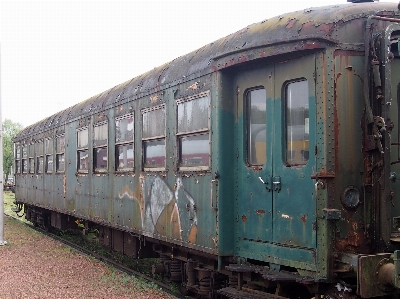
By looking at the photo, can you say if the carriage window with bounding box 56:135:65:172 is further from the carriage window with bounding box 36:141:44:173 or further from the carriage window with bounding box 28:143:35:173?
the carriage window with bounding box 28:143:35:173

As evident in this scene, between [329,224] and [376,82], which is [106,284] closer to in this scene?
[329,224]

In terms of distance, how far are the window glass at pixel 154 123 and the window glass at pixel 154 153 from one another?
12cm

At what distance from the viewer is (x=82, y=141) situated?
12453mm

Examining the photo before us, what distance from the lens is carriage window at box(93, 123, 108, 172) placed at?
10758 millimetres

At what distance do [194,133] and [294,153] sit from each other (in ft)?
5.94

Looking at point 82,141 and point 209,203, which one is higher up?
point 82,141

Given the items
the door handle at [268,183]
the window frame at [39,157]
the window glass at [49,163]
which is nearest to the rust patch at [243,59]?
the door handle at [268,183]

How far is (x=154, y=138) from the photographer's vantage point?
8367 mm

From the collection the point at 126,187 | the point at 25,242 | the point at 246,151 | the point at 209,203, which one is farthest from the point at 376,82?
the point at 25,242

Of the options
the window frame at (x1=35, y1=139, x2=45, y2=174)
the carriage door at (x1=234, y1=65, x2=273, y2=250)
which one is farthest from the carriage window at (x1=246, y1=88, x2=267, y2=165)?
the window frame at (x1=35, y1=139, x2=45, y2=174)

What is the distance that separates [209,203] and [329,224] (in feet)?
6.26

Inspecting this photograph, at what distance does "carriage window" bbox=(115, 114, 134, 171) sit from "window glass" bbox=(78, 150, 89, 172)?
6.84 ft

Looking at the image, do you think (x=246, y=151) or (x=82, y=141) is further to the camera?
(x=82, y=141)

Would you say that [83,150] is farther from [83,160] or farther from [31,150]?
[31,150]
